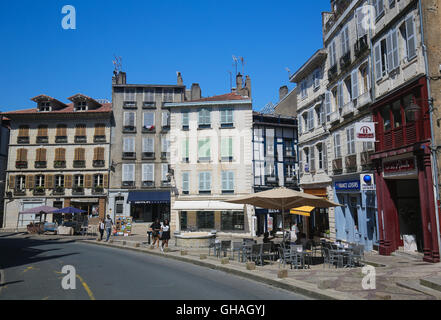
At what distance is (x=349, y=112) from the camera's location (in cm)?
1797

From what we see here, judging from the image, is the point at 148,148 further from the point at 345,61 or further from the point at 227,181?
the point at 345,61

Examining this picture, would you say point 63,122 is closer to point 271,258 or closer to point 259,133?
point 259,133

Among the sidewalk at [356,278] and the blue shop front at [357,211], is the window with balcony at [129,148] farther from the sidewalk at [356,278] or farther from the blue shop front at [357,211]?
the sidewalk at [356,278]

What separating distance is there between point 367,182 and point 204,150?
1766cm

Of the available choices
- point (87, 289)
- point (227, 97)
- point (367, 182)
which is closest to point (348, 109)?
point (367, 182)

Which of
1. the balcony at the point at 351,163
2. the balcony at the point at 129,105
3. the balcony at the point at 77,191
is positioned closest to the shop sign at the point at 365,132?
the balcony at the point at 351,163

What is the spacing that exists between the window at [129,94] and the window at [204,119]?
8.43m

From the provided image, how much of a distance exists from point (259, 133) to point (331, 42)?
490 inches

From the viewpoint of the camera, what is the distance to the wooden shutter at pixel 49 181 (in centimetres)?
3519

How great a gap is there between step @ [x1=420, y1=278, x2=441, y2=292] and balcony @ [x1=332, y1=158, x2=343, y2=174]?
10390mm

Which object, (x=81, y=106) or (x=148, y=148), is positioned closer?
(x=148, y=148)
